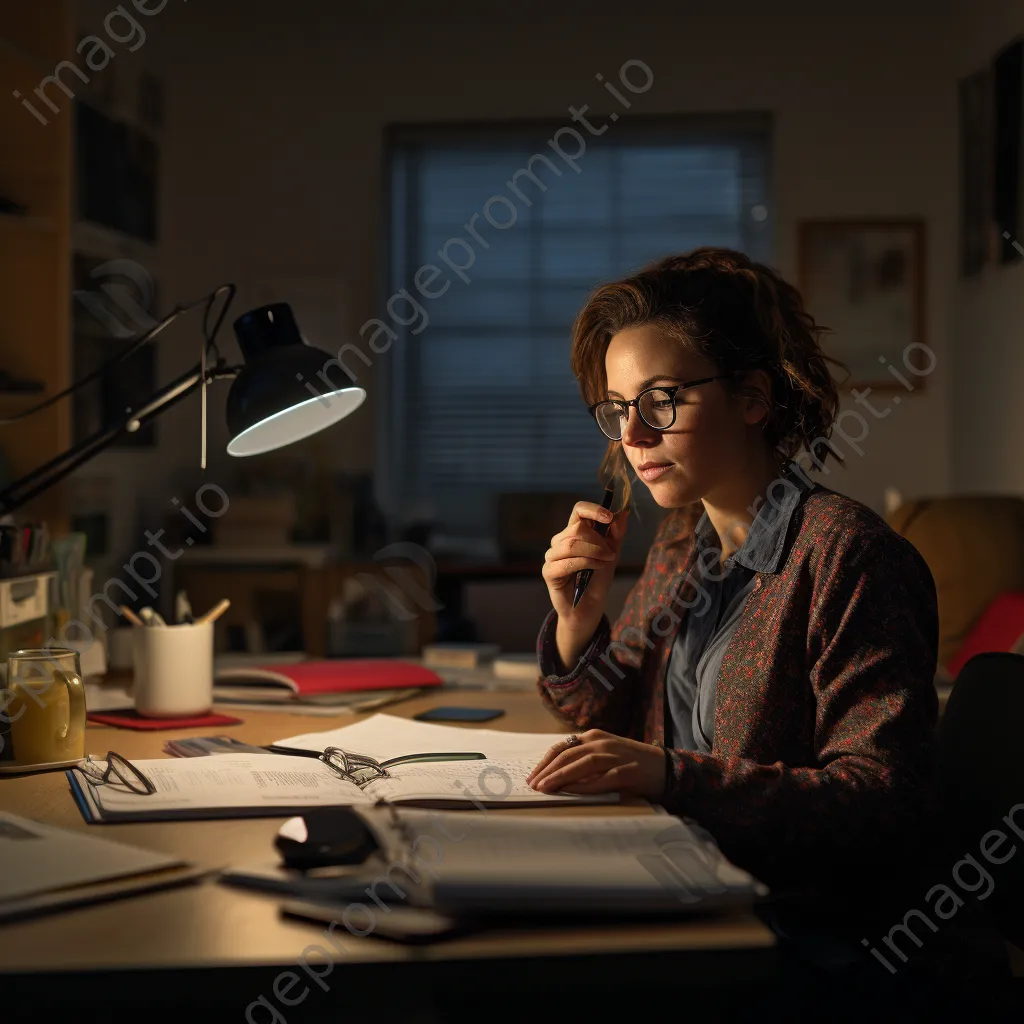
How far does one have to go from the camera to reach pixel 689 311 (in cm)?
146

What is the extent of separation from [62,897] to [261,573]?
341cm

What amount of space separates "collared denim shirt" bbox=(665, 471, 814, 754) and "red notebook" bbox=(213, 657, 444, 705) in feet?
1.40

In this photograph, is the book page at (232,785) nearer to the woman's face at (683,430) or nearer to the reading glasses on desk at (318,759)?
the reading glasses on desk at (318,759)

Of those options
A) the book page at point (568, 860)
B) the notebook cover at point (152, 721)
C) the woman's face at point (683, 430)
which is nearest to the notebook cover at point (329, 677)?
the notebook cover at point (152, 721)

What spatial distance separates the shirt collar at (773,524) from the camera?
135cm

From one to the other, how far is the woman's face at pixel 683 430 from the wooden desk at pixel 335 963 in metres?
0.71

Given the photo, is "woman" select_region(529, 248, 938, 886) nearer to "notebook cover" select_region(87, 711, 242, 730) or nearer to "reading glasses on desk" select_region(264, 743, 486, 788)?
"reading glasses on desk" select_region(264, 743, 486, 788)

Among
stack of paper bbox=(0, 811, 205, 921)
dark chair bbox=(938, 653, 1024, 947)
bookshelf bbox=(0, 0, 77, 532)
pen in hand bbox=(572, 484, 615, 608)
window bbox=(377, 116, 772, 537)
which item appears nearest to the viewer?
stack of paper bbox=(0, 811, 205, 921)

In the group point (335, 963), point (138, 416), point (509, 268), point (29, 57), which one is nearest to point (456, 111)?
point (509, 268)

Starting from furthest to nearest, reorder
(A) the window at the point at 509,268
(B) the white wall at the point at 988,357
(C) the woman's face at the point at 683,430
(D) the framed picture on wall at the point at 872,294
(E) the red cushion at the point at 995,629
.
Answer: (A) the window at the point at 509,268
(D) the framed picture on wall at the point at 872,294
(B) the white wall at the point at 988,357
(E) the red cushion at the point at 995,629
(C) the woman's face at the point at 683,430

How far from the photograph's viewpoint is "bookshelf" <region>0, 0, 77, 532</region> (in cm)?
284

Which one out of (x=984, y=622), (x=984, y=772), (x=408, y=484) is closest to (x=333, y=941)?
(x=984, y=772)

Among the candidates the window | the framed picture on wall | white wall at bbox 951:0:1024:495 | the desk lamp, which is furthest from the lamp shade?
the framed picture on wall

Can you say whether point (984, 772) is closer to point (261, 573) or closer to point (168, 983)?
point (168, 983)
